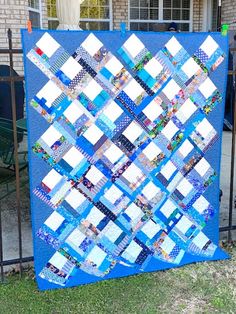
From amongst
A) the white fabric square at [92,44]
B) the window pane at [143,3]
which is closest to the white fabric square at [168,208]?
the white fabric square at [92,44]

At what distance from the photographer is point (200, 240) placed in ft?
10.1

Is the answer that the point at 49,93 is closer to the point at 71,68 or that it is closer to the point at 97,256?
the point at 71,68

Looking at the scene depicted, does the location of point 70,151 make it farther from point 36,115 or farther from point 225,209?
point 225,209

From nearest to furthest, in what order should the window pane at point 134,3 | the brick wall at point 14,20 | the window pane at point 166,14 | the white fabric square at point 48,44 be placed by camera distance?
the white fabric square at point 48,44 < the brick wall at point 14,20 < the window pane at point 134,3 < the window pane at point 166,14

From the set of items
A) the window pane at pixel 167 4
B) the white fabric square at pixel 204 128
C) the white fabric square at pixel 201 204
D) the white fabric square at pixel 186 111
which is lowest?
the white fabric square at pixel 201 204

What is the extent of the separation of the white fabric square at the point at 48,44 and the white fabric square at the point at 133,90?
1.61 feet

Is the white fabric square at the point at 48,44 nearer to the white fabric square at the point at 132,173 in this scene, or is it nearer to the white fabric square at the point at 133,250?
the white fabric square at the point at 132,173

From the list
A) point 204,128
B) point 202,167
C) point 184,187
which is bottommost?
point 184,187

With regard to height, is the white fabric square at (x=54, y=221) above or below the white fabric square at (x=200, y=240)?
above

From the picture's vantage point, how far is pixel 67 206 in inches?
105

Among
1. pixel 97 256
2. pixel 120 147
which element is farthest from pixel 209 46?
pixel 97 256

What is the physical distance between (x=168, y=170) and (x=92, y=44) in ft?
3.12

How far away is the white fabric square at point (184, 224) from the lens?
2980 mm

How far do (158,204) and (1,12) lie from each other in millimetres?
5167
